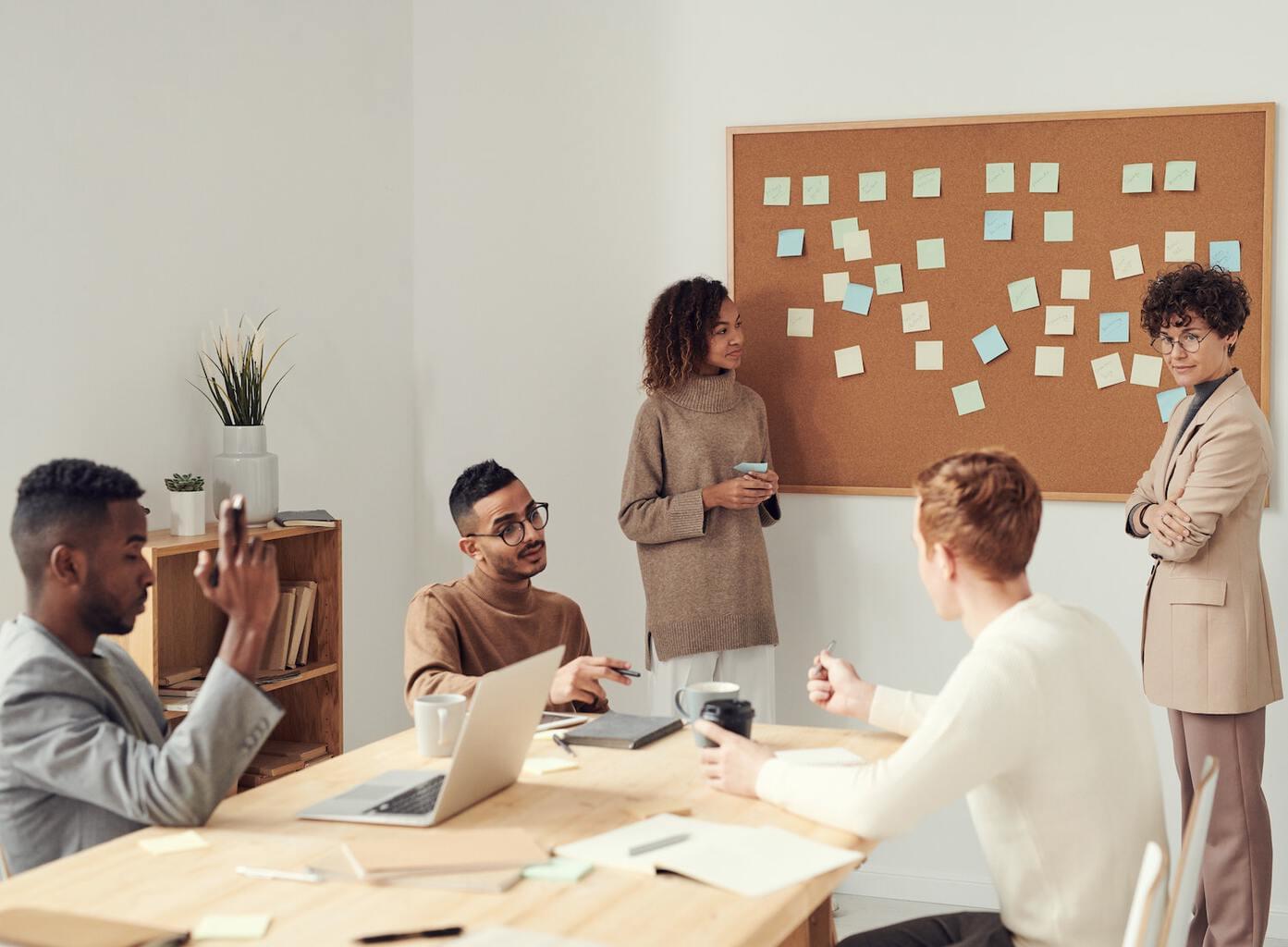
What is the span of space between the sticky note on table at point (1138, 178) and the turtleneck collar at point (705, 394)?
3.95ft

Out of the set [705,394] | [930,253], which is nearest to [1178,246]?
[930,253]

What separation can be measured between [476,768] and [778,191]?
2.53m

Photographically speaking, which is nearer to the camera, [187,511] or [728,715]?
[728,715]

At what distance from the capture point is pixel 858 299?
12.8 ft

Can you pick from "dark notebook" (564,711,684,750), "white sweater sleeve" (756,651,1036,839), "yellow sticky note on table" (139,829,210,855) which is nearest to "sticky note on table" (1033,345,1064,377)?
"dark notebook" (564,711,684,750)

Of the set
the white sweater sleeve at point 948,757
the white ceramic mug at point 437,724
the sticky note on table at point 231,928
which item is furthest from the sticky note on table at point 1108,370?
the sticky note on table at point 231,928

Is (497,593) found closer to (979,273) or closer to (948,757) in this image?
(948,757)

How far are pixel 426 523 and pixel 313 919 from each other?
299 cm

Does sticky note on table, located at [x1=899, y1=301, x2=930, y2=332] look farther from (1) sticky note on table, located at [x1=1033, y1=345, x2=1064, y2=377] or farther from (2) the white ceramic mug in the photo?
(2) the white ceramic mug

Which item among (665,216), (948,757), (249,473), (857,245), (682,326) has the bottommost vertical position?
(948,757)

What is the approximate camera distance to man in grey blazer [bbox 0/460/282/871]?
1.69 m

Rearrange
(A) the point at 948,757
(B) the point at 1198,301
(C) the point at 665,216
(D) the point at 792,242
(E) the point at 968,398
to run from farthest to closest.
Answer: (C) the point at 665,216
(D) the point at 792,242
(E) the point at 968,398
(B) the point at 1198,301
(A) the point at 948,757

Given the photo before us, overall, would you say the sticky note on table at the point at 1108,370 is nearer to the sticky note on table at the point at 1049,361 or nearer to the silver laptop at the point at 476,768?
the sticky note on table at the point at 1049,361

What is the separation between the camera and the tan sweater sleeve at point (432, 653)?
233 centimetres
